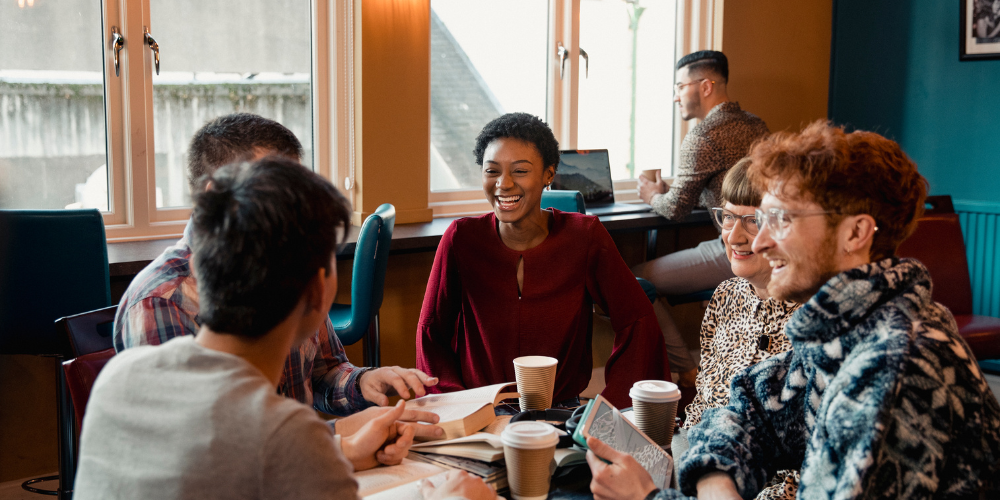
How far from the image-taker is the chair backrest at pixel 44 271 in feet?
7.25

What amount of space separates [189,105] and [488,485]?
237cm

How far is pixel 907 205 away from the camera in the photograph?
3.63ft

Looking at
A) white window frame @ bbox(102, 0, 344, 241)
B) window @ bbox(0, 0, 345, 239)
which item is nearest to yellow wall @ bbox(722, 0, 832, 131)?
window @ bbox(0, 0, 345, 239)

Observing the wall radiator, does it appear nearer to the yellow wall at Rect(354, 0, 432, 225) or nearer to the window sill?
the window sill

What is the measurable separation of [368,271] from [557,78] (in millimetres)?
1833

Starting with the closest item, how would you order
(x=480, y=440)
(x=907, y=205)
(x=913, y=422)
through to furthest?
(x=913, y=422) → (x=907, y=205) → (x=480, y=440)

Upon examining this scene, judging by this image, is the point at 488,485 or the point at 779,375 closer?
the point at 488,485

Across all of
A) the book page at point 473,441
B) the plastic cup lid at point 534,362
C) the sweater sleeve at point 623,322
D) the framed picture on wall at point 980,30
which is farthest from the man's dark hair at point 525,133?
the framed picture on wall at point 980,30

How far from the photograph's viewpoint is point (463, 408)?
1.35 m

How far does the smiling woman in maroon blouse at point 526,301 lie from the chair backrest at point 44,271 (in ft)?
3.26

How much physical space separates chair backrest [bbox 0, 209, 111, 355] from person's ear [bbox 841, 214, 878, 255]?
6.59 feet

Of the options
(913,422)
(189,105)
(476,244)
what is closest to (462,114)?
(189,105)

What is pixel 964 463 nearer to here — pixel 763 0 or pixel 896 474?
pixel 896 474

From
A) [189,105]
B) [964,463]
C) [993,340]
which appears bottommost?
[993,340]
